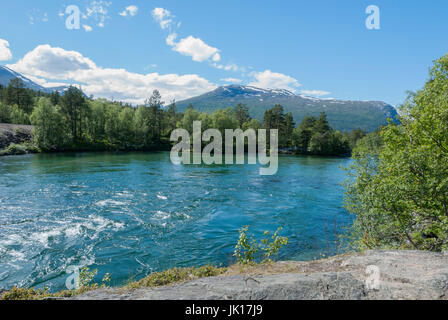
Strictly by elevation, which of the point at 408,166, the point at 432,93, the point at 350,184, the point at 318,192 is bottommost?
the point at 318,192

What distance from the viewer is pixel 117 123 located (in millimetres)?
99000

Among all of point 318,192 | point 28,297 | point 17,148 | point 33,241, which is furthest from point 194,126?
point 28,297

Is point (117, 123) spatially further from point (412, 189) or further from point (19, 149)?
point (412, 189)

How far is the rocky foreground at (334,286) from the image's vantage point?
587 centimetres

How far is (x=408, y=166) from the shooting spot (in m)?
10.8

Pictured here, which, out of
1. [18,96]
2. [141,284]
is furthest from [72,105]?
[141,284]

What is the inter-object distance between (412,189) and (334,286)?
6.88 meters

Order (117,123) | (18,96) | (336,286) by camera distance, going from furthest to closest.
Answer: (18,96) < (117,123) < (336,286)

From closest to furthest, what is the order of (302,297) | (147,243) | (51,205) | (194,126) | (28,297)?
(302,297)
(28,297)
(147,243)
(51,205)
(194,126)

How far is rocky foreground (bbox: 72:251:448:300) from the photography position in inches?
231

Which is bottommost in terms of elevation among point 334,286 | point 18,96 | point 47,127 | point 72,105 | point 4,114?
point 334,286

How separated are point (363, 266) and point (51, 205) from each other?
82.0 ft

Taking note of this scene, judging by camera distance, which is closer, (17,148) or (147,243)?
(147,243)
